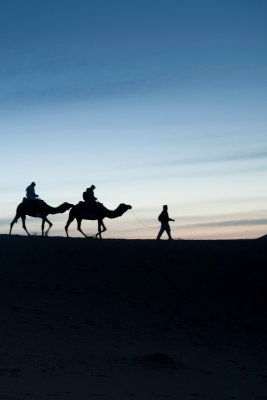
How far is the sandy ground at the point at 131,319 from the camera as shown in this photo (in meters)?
11.7

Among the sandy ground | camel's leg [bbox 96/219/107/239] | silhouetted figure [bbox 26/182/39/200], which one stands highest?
silhouetted figure [bbox 26/182/39/200]

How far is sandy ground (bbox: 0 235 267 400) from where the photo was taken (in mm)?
11672

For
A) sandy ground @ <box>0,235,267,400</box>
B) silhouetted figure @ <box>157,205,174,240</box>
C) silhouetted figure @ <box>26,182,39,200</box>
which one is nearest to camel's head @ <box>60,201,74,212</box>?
silhouetted figure @ <box>26,182,39,200</box>

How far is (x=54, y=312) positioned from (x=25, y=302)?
93 cm

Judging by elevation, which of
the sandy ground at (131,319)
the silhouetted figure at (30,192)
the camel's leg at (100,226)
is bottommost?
the sandy ground at (131,319)

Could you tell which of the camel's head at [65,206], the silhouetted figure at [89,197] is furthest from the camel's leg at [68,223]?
the silhouetted figure at [89,197]

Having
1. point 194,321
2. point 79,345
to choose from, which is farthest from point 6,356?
point 194,321

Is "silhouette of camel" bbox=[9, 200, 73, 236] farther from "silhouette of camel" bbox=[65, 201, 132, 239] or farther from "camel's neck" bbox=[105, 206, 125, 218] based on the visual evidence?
"camel's neck" bbox=[105, 206, 125, 218]

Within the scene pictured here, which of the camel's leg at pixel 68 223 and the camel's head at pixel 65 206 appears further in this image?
the camel's head at pixel 65 206

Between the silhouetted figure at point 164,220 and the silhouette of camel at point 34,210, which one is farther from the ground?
the silhouette of camel at point 34,210

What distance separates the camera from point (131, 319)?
17.6 m

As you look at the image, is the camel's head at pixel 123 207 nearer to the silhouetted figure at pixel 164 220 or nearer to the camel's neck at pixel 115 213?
the camel's neck at pixel 115 213

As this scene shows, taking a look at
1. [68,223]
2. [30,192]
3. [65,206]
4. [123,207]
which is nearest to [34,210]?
[30,192]

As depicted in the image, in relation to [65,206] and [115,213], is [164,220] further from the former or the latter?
[65,206]
